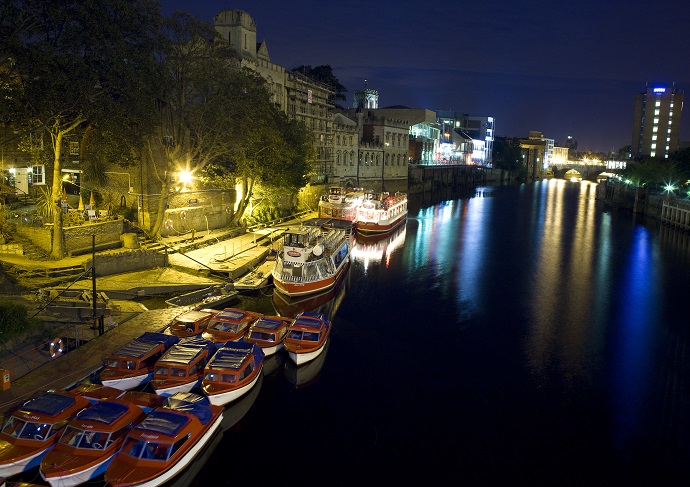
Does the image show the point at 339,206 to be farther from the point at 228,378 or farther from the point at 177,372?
the point at 177,372

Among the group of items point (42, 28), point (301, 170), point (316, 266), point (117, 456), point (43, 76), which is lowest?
point (117, 456)

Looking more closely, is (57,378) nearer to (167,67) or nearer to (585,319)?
(167,67)

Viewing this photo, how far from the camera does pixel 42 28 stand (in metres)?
25.2

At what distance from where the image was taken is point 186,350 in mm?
20906

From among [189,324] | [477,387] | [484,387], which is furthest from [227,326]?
[484,387]

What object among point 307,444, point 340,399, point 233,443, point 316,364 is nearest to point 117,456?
point 233,443

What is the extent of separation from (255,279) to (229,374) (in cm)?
1466

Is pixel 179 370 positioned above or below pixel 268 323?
below

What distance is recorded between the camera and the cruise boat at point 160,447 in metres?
14.8

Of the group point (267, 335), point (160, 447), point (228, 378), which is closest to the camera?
point (160, 447)

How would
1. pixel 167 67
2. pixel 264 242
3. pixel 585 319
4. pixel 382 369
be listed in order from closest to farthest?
1. pixel 382 369
2. pixel 585 319
3. pixel 167 67
4. pixel 264 242

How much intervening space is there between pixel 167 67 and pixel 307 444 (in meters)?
29.1

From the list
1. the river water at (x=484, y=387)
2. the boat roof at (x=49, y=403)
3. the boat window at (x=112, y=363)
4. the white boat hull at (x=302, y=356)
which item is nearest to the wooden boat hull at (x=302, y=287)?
the river water at (x=484, y=387)

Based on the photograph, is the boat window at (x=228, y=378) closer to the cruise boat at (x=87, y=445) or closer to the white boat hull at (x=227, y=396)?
the white boat hull at (x=227, y=396)
